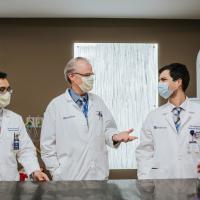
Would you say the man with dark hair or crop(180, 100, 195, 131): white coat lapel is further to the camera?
crop(180, 100, 195, 131): white coat lapel

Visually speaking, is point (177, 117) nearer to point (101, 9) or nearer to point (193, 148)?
point (193, 148)

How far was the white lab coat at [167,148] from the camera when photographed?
90.4 inches

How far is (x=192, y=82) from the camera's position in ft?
14.2

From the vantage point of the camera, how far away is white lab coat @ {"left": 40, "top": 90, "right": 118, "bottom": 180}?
2332mm

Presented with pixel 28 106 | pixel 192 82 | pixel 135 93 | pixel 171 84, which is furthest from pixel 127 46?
pixel 171 84

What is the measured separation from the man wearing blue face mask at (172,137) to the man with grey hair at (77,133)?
24 cm

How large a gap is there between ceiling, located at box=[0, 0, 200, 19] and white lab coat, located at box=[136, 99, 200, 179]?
1609mm

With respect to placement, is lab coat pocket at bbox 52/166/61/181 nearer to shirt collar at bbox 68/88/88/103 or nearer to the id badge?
shirt collar at bbox 68/88/88/103

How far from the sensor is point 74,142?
2342 mm

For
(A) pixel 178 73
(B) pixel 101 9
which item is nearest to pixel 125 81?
(B) pixel 101 9

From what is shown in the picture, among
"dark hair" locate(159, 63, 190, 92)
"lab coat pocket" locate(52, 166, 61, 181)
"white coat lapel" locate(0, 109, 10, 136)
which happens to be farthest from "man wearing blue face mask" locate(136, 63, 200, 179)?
"white coat lapel" locate(0, 109, 10, 136)

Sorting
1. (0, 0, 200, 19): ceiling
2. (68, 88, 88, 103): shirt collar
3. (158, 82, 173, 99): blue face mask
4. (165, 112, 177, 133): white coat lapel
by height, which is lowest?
(165, 112, 177, 133): white coat lapel

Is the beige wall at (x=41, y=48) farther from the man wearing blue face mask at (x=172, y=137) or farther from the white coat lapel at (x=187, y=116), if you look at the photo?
the white coat lapel at (x=187, y=116)

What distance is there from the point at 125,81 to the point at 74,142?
2.06m
